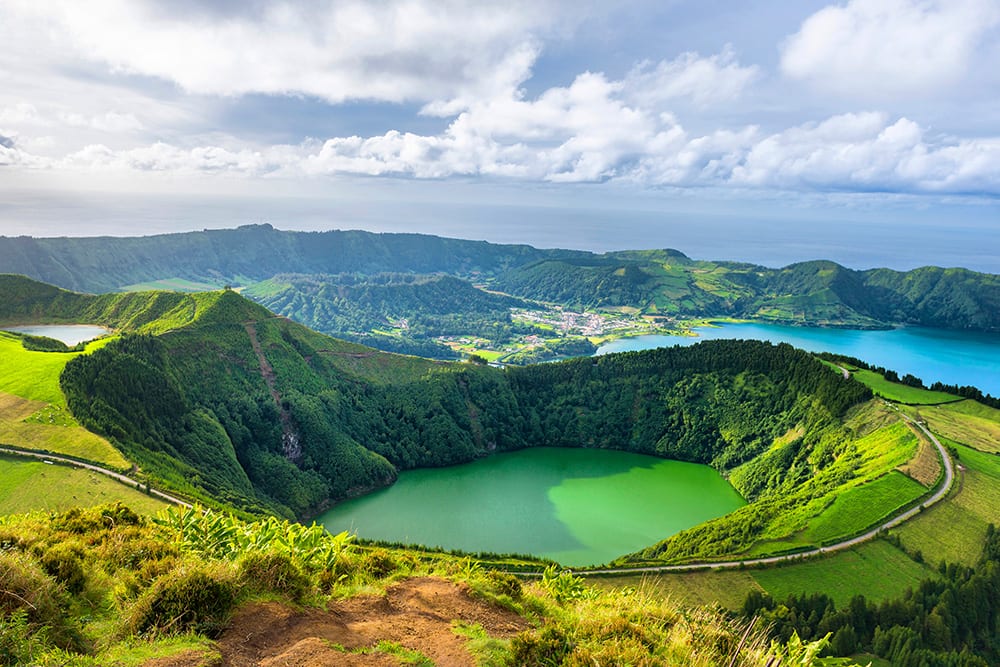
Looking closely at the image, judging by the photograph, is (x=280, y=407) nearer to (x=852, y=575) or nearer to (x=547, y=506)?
(x=547, y=506)

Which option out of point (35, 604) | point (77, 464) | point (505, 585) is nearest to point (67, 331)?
point (77, 464)

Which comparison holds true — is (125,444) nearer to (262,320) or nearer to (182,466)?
(182,466)

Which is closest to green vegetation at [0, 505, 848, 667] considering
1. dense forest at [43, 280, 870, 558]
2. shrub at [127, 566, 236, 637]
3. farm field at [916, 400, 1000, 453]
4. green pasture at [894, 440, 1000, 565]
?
shrub at [127, 566, 236, 637]

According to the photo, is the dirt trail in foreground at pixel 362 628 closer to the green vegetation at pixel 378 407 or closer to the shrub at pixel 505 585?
the shrub at pixel 505 585

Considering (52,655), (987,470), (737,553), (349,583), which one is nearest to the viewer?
(52,655)

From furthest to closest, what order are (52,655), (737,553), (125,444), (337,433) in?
(337,433)
(125,444)
(737,553)
(52,655)

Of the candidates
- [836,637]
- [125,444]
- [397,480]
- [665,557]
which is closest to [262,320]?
[397,480]
